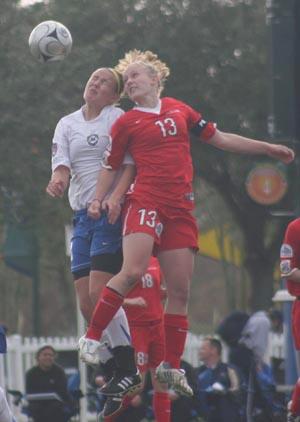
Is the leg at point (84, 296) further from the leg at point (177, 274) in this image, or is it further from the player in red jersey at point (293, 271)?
the player in red jersey at point (293, 271)

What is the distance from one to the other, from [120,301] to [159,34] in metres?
15.5

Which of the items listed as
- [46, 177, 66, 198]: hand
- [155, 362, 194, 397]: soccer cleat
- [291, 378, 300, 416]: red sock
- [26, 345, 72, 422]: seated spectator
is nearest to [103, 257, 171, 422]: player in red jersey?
[155, 362, 194, 397]: soccer cleat

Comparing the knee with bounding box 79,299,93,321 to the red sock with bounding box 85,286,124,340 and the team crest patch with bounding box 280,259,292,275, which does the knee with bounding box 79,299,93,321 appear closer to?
the red sock with bounding box 85,286,124,340

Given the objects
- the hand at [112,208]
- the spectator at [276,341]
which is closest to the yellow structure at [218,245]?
the spectator at [276,341]

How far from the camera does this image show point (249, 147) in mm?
11375

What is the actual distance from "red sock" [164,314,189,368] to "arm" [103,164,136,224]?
899 mm

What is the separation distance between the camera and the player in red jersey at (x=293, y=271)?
43.4 ft

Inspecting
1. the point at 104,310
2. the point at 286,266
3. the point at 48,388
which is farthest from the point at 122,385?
the point at 48,388

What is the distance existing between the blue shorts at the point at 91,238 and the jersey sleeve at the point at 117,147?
377mm

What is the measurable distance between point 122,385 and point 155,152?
5.17 ft

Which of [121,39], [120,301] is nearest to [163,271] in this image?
[120,301]

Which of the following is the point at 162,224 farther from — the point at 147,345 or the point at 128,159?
the point at 147,345

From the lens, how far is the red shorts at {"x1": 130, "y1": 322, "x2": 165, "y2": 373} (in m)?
12.4

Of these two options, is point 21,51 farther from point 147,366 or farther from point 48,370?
point 147,366
